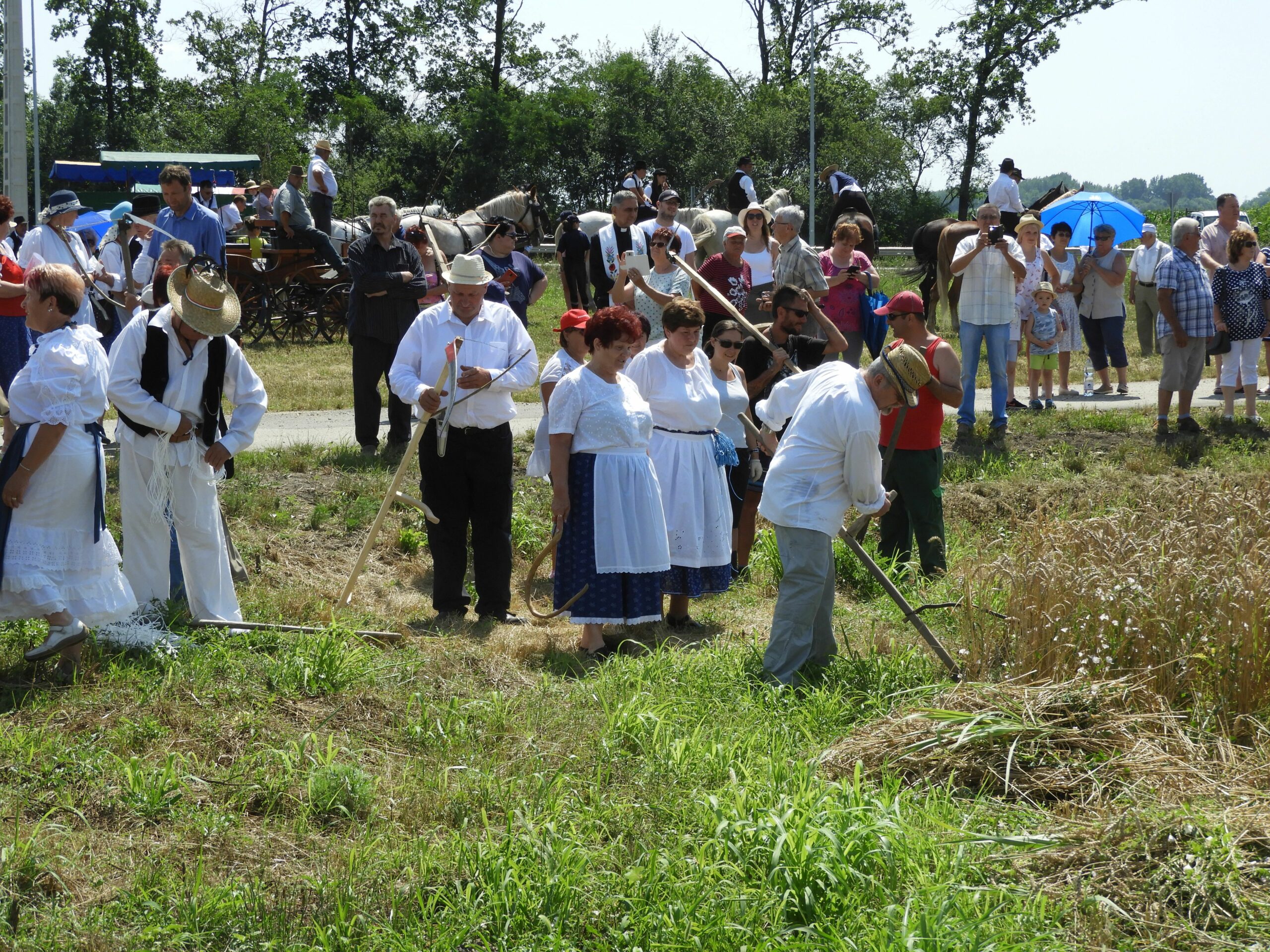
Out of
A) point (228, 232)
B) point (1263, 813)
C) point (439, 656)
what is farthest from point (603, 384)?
point (228, 232)

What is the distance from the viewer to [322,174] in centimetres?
1702

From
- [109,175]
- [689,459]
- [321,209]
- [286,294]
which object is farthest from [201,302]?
[109,175]

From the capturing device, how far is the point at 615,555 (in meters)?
6.56

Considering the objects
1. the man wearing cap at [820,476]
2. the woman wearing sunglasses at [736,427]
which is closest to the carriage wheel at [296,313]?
the woman wearing sunglasses at [736,427]

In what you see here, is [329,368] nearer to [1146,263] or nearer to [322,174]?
[322,174]

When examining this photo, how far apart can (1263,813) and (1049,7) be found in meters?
34.2

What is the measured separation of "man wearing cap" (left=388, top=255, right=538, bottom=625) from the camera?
6.95m

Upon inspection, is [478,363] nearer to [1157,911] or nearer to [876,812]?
[876,812]

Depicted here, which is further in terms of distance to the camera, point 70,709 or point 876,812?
point 70,709

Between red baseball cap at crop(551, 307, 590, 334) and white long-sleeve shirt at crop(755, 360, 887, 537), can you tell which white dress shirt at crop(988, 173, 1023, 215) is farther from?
white long-sleeve shirt at crop(755, 360, 887, 537)

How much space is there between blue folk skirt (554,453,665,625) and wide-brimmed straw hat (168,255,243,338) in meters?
1.82

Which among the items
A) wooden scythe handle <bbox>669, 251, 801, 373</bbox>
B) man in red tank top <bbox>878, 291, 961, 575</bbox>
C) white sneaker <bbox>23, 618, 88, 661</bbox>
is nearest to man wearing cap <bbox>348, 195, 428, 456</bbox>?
wooden scythe handle <bbox>669, 251, 801, 373</bbox>

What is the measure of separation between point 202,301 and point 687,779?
10.4 ft

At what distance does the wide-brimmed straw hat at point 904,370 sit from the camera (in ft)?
17.7
